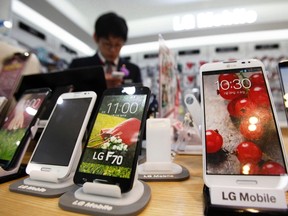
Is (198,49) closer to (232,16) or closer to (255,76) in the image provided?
(232,16)

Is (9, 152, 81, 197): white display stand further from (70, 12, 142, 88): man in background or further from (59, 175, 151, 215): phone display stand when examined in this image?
(70, 12, 142, 88): man in background

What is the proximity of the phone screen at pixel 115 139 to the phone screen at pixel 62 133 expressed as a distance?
5 cm

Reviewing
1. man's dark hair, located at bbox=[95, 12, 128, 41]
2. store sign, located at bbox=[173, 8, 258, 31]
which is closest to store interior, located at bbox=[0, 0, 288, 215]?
store sign, located at bbox=[173, 8, 258, 31]

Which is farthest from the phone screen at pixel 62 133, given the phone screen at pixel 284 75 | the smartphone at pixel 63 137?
the phone screen at pixel 284 75

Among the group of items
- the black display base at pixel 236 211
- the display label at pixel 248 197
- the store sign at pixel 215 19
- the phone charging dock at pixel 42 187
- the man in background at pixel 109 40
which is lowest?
the phone charging dock at pixel 42 187

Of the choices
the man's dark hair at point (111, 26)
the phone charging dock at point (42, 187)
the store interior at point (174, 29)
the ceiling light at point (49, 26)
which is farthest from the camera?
the store interior at point (174, 29)

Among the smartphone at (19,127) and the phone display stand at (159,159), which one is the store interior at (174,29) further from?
the phone display stand at (159,159)

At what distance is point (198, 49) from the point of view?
126 inches

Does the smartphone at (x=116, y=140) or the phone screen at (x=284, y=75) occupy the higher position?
the phone screen at (x=284, y=75)

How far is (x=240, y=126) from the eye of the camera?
358mm

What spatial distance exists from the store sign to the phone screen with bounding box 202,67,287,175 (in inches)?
102

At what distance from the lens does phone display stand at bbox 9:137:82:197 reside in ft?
1.21

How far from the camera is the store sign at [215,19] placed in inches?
102

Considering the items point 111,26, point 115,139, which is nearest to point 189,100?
point 115,139
